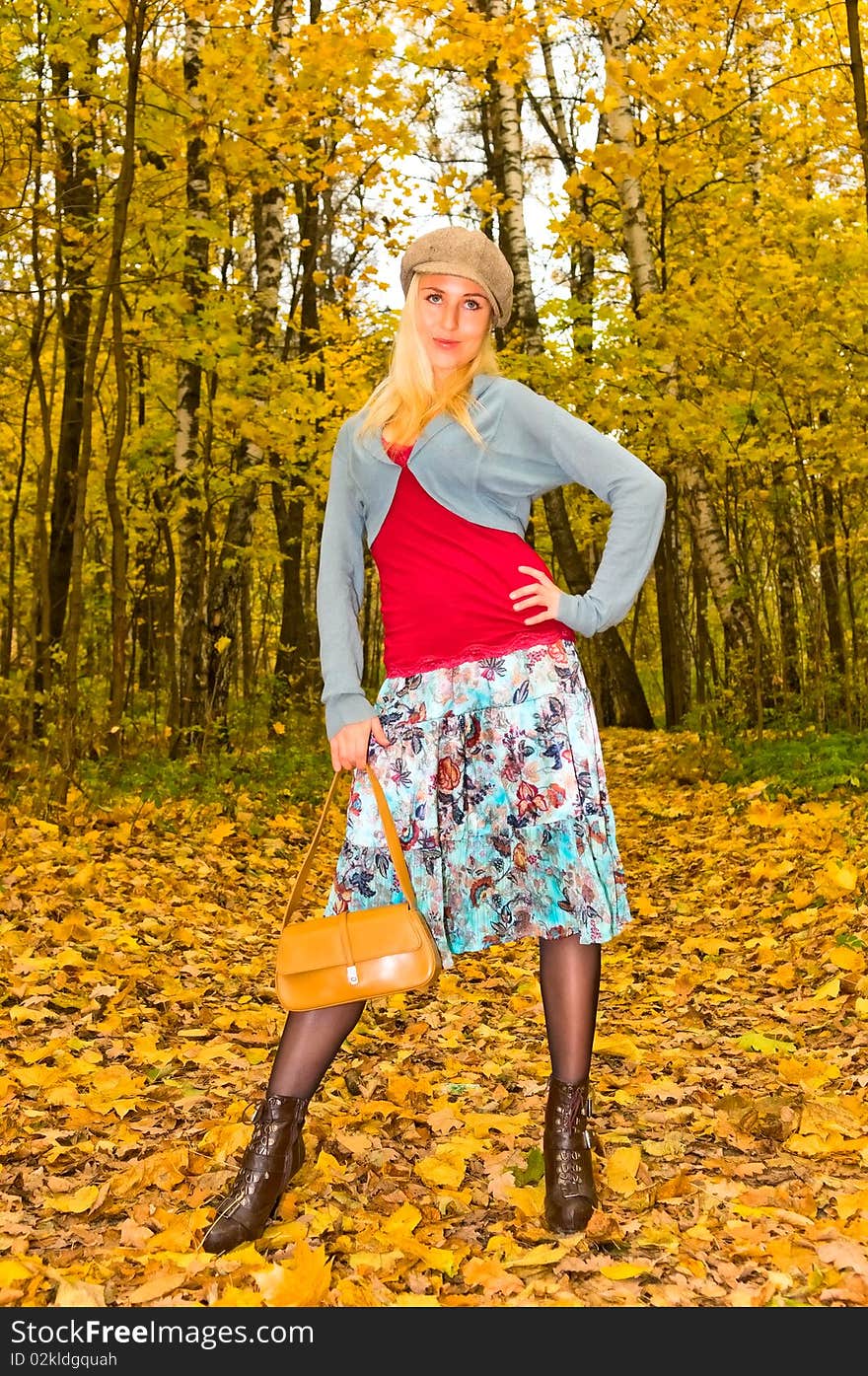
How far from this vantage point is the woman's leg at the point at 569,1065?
8.77ft

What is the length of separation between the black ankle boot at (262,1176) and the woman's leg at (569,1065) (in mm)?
574

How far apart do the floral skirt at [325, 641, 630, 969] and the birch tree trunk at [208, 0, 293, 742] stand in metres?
6.50

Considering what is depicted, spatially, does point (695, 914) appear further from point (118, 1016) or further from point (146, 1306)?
point (146, 1306)

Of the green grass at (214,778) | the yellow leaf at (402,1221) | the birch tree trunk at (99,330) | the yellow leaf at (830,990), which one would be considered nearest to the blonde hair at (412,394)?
the yellow leaf at (402,1221)

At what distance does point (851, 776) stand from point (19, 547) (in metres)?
13.1

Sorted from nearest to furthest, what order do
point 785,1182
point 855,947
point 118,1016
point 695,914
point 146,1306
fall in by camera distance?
point 146,1306, point 785,1182, point 118,1016, point 855,947, point 695,914

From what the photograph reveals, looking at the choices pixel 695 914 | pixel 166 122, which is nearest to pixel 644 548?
pixel 695 914

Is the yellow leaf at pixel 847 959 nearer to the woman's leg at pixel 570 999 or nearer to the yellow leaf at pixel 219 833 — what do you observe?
the woman's leg at pixel 570 999

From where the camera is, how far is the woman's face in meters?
2.78

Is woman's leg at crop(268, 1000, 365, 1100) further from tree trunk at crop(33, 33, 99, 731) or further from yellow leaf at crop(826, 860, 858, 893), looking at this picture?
tree trunk at crop(33, 33, 99, 731)

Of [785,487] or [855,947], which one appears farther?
[785,487]

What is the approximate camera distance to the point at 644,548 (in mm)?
2664

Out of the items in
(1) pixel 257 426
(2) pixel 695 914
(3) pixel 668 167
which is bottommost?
(2) pixel 695 914

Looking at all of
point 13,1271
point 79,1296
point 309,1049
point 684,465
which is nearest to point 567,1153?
point 309,1049
